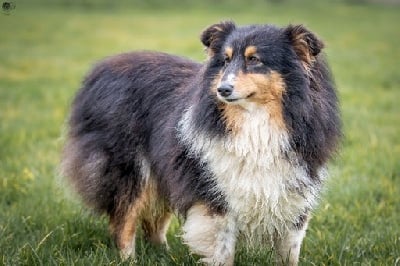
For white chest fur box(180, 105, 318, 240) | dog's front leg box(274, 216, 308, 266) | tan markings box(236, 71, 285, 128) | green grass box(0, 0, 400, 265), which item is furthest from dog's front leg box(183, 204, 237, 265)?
tan markings box(236, 71, 285, 128)

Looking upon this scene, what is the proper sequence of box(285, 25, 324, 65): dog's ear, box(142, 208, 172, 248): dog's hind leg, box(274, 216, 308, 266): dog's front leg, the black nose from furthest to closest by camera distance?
box(142, 208, 172, 248): dog's hind leg, box(274, 216, 308, 266): dog's front leg, box(285, 25, 324, 65): dog's ear, the black nose

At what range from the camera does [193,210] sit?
4.55 meters

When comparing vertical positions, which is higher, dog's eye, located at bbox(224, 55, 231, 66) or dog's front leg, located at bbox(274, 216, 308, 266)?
dog's eye, located at bbox(224, 55, 231, 66)

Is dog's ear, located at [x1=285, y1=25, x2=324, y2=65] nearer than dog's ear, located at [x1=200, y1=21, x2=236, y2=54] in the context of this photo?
Yes

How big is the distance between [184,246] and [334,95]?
1.78 metres

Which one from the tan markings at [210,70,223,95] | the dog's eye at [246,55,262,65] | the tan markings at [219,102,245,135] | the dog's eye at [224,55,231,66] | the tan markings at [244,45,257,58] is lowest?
the tan markings at [219,102,245,135]

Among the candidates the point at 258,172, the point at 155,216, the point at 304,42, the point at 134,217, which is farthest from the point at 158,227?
the point at 304,42

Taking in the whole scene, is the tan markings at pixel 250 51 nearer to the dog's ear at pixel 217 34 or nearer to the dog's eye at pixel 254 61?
the dog's eye at pixel 254 61

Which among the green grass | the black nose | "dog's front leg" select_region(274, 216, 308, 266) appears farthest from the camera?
the green grass

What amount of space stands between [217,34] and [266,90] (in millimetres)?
631

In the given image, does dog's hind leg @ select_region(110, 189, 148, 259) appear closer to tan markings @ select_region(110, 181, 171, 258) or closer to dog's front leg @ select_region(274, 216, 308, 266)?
tan markings @ select_region(110, 181, 171, 258)

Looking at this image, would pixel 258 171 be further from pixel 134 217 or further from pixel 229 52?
pixel 134 217

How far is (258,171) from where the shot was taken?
425 cm

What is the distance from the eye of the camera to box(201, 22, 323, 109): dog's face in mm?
4027
